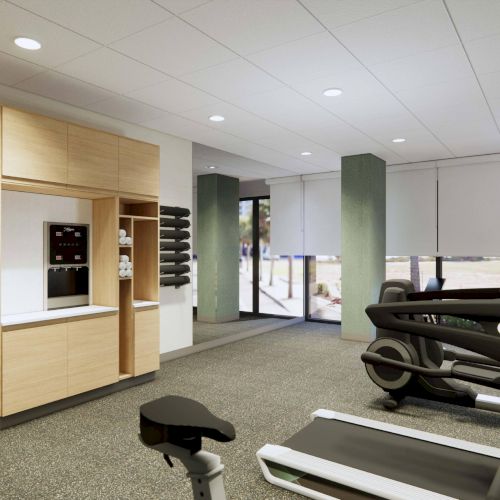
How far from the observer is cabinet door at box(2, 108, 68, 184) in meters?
3.35

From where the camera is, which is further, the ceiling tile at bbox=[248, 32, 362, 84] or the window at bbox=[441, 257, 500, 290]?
the window at bbox=[441, 257, 500, 290]

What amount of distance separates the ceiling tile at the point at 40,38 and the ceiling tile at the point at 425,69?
7.05 ft

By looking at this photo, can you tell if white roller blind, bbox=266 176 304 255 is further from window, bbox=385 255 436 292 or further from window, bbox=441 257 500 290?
window, bbox=441 257 500 290

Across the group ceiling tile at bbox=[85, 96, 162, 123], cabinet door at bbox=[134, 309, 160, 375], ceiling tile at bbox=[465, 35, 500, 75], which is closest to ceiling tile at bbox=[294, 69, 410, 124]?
ceiling tile at bbox=[465, 35, 500, 75]

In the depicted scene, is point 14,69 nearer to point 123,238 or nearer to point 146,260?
point 123,238

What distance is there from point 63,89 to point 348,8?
2.56m

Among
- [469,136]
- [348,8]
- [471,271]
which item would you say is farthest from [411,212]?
[348,8]

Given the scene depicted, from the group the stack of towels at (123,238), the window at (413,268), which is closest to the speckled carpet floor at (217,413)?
the stack of towels at (123,238)

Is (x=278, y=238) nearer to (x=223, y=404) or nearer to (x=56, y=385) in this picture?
(x=223, y=404)

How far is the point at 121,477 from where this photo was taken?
8.67ft

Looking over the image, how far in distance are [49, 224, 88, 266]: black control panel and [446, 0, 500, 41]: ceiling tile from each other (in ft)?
11.6

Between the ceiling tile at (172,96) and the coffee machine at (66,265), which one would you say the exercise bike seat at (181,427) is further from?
the coffee machine at (66,265)

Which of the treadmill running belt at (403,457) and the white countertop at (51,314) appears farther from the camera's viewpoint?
the white countertop at (51,314)

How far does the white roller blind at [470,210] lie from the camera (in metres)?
6.42
